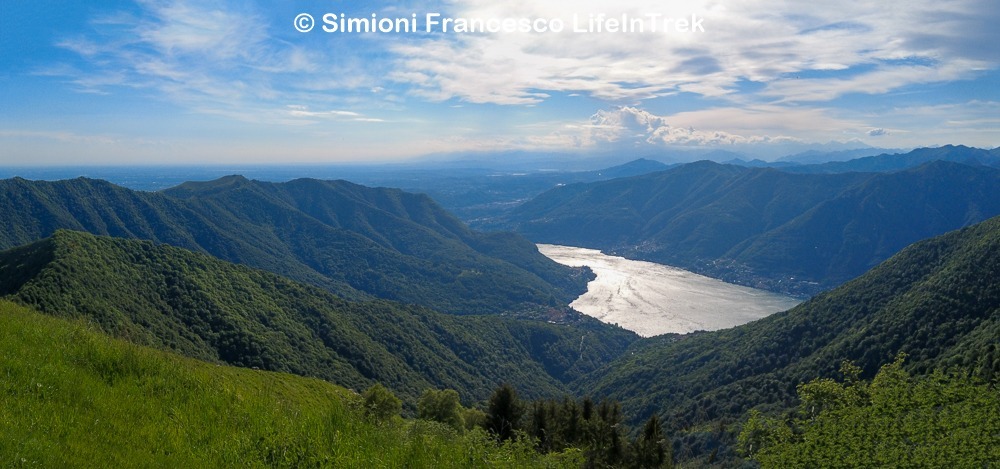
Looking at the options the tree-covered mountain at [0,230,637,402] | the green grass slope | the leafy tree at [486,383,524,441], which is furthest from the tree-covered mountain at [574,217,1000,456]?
the green grass slope

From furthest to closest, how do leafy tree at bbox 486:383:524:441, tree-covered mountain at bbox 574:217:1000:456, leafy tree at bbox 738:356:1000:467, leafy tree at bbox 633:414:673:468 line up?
1. tree-covered mountain at bbox 574:217:1000:456
2. leafy tree at bbox 486:383:524:441
3. leafy tree at bbox 633:414:673:468
4. leafy tree at bbox 738:356:1000:467

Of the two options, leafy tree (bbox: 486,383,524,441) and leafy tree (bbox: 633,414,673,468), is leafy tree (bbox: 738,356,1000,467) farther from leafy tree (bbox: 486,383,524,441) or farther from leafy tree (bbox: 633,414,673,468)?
leafy tree (bbox: 486,383,524,441)

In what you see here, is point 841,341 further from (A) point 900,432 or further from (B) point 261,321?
(B) point 261,321

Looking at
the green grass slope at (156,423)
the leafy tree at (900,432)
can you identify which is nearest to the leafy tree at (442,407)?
the leafy tree at (900,432)

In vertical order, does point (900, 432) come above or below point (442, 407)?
above

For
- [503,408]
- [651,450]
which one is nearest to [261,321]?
[503,408]
